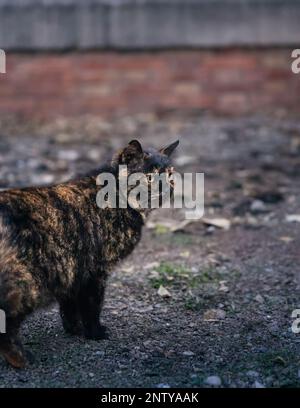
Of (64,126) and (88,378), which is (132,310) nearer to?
(88,378)

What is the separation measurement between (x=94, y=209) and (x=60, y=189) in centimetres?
23

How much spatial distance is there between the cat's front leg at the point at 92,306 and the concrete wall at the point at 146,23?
17.8ft

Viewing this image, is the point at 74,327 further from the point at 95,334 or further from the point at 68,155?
the point at 68,155

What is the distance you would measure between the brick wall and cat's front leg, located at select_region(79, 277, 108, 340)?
17.6ft

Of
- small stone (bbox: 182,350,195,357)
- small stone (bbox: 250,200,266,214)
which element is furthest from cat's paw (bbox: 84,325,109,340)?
small stone (bbox: 250,200,266,214)

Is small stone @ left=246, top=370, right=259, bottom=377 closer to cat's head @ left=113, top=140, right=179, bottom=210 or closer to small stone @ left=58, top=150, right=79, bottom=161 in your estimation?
cat's head @ left=113, top=140, right=179, bottom=210

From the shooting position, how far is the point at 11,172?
7441 millimetres

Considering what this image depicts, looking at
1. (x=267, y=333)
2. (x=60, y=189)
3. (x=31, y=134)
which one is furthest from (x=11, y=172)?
(x=267, y=333)

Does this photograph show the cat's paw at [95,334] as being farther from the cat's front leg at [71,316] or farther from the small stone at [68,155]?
the small stone at [68,155]

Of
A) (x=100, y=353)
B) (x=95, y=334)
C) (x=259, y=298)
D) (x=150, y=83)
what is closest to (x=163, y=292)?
(x=259, y=298)

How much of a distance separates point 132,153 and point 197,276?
128 cm

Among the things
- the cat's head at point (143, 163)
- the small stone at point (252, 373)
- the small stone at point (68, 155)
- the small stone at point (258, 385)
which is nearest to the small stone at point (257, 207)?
the small stone at point (68, 155)

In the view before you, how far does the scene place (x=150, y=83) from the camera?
30.5 ft
